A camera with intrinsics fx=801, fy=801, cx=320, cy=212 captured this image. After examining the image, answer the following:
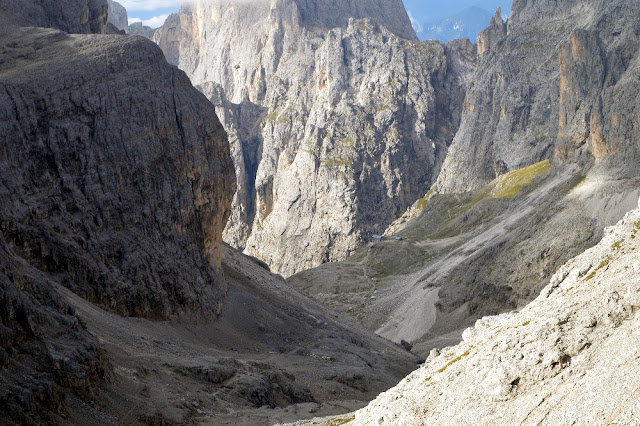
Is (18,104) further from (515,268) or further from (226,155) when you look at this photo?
(515,268)

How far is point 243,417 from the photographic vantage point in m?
56.2

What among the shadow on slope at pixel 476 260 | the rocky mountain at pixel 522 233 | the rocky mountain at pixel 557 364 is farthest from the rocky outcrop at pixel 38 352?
the rocky mountain at pixel 522 233

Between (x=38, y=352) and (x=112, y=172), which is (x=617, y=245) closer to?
(x=38, y=352)

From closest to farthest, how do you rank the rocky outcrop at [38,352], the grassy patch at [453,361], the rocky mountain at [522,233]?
the grassy patch at [453,361] → the rocky outcrop at [38,352] → the rocky mountain at [522,233]

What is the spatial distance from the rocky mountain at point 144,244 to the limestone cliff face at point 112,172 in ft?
0.46

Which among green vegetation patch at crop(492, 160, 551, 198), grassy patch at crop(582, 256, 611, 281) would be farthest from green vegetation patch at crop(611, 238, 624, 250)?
green vegetation patch at crop(492, 160, 551, 198)

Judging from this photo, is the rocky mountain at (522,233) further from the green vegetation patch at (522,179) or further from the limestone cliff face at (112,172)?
the limestone cliff face at (112,172)

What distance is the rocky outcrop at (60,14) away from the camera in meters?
96.9

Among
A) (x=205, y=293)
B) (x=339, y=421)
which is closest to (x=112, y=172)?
(x=205, y=293)

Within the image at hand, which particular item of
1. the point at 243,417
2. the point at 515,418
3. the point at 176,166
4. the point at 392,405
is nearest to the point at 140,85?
the point at 176,166

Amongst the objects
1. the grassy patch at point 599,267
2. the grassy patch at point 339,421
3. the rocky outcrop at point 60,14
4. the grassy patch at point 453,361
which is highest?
the rocky outcrop at point 60,14

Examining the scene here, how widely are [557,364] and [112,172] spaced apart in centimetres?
5925

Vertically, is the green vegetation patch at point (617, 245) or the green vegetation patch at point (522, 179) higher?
the green vegetation patch at point (617, 245)

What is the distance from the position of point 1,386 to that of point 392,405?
20381 millimetres
